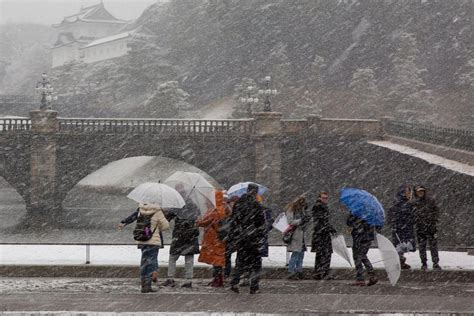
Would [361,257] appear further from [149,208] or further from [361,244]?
[149,208]

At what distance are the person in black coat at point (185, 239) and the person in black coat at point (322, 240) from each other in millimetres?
2142

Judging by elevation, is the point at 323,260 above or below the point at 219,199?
below

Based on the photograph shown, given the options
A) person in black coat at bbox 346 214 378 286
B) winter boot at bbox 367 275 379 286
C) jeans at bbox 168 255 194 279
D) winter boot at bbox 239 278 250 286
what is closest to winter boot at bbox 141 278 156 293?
jeans at bbox 168 255 194 279

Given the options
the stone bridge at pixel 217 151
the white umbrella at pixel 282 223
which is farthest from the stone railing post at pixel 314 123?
the white umbrella at pixel 282 223

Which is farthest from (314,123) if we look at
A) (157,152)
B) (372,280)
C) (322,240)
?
(372,280)

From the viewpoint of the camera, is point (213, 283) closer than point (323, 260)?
Yes

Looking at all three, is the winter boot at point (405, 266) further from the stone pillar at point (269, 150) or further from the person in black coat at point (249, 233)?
the stone pillar at point (269, 150)

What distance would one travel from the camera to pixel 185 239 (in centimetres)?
1091

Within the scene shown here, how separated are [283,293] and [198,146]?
28.7 meters

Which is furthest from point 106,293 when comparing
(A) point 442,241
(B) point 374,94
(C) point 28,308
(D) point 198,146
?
(B) point 374,94

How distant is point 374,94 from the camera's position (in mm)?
55500

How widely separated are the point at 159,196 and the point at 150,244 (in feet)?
2.40

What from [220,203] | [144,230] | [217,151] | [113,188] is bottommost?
[144,230]

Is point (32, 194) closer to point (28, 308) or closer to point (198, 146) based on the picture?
point (198, 146)
